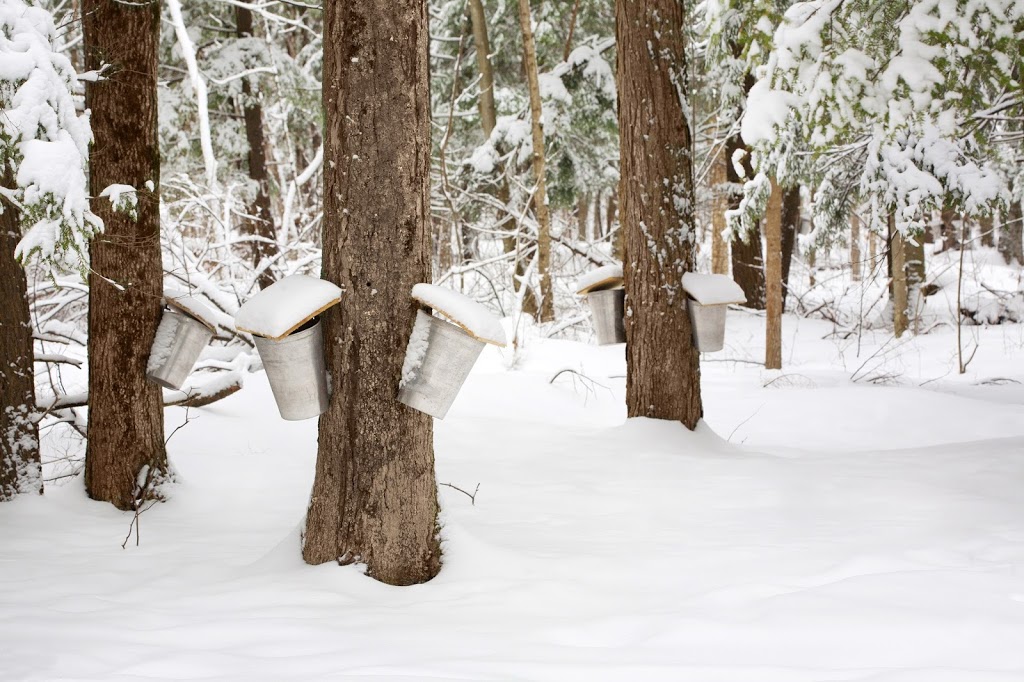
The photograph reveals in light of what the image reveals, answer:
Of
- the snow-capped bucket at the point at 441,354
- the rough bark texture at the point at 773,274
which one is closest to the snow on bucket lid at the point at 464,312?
the snow-capped bucket at the point at 441,354

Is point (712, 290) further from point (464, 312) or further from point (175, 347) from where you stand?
point (175, 347)

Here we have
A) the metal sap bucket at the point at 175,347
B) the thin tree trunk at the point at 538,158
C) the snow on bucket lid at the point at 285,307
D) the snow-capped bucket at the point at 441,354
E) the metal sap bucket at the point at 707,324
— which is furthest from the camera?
the thin tree trunk at the point at 538,158

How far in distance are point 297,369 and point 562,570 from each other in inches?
48.3

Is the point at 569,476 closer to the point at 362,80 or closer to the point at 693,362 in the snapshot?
the point at 693,362

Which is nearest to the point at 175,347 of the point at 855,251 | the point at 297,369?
the point at 297,369

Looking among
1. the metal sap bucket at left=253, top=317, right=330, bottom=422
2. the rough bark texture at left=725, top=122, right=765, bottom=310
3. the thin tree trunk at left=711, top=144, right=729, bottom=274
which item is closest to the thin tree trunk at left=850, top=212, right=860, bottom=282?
the thin tree trunk at left=711, top=144, right=729, bottom=274

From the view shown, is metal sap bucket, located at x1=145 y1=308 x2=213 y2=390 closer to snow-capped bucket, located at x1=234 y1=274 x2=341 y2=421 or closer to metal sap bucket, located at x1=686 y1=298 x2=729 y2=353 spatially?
snow-capped bucket, located at x1=234 y1=274 x2=341 y2=421

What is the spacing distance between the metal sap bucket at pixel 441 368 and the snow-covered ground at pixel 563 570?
2.00 ft

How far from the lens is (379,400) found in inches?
111

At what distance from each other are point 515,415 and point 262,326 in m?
3.99

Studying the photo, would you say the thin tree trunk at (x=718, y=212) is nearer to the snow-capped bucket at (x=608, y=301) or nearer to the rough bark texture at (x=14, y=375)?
the snow-capped bucket at (x=608, y=301)

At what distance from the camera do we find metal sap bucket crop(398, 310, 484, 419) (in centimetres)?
273

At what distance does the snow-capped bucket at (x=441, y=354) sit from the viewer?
107 inches

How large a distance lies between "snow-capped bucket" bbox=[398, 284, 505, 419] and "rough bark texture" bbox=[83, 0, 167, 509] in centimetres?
189
